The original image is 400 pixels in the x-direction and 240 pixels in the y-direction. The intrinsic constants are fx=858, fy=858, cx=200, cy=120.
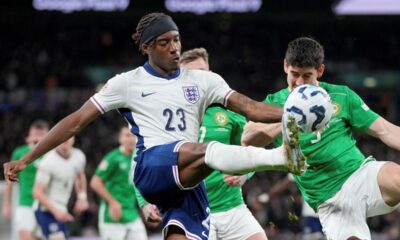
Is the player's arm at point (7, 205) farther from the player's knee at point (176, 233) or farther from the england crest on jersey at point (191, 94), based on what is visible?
the england crest on jersey at point (191, 94)

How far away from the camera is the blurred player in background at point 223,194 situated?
6852 millimetres

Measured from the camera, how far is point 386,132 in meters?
5.81

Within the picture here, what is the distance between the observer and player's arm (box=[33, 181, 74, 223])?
996 cm

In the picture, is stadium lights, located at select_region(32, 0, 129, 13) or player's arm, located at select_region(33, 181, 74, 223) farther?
stadium lights, located at select_region(32, 0, 129, 13)

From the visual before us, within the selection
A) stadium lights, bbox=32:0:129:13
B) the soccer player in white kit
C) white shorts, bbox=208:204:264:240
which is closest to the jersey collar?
the soccer player in white kit

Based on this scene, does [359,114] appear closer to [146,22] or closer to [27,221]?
[146,22]

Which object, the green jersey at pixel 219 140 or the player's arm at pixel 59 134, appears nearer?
the player's arm at pixel 59 134

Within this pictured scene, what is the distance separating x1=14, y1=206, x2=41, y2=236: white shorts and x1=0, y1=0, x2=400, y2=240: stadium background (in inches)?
291

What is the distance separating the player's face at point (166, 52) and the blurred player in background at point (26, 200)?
537 centimetres

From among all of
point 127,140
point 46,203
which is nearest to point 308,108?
point 46,203

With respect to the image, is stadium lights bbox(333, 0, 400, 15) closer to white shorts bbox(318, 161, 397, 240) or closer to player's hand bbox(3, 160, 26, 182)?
white shorts bbox(318, 161, 397, 240)

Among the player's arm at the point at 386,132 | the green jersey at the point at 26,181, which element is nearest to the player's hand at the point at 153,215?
the player's arm at the point at 386,132

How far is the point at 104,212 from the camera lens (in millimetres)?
10852

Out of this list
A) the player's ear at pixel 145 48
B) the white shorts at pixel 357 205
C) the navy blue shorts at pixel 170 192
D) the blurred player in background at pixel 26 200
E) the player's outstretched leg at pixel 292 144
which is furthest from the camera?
→ the blurred player in background at pixel 26 200
